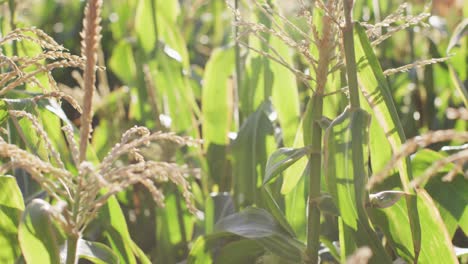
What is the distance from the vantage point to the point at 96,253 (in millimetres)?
1105

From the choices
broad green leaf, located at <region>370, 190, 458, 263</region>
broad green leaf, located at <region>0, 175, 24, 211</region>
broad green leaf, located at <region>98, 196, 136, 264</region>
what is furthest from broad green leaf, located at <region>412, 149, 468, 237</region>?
broad green leaf, located at <region>0, 175, 24, 211</region>

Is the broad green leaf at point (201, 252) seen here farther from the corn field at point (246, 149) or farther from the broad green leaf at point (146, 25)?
the broad green leaf at point (146, 25)

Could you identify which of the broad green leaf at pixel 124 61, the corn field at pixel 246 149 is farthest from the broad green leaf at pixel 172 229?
the broad green leaf at pixel 124 61

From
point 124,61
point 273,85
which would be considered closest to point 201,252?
point 273,85

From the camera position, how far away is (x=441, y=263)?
1.17 metres

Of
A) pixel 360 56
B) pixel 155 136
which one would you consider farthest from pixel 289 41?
pixel 155 136

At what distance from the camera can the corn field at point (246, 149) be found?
0.87 metres

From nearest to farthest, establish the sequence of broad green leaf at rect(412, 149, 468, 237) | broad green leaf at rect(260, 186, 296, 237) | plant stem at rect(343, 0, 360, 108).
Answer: plant stem at rect(343, 0, 360, 108), broad green leaf at rect(260, 186, 296, 237), broad green leaf at rect(412, 149, 468, 237)

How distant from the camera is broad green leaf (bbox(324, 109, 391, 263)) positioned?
102 centimetres

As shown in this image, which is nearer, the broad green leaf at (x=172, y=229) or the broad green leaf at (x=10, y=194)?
the broad green leaf at (x=10, y=194)

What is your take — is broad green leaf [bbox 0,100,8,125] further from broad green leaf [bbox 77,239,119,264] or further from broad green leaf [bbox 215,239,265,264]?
broad green leaf [bbox 215,239,265,264]

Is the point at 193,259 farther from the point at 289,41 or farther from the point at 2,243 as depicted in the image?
the point at 289,41

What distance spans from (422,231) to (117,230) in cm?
48

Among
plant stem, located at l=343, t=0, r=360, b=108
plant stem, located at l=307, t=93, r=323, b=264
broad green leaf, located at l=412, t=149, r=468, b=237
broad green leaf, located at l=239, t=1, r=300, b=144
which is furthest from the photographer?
broad green leaf, located at l=239, t=1, r=300, b=144
